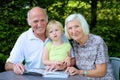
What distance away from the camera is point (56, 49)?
137 inches

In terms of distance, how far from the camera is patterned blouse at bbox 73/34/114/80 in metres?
3.38

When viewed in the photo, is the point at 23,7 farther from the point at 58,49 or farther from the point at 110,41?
the point at 58,49

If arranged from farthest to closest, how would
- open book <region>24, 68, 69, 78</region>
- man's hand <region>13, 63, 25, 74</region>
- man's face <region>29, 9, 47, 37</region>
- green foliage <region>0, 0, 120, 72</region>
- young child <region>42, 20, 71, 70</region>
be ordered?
green foliage <region>0, 0, 120, 72</region>, man's face <region>29, 9, 47, 37</region>, young child <region>42, 20, 71, 70</region>, man's hand <region>13, 63, 25, 74</region>, open book <region>24, 68, 69, 78</region>

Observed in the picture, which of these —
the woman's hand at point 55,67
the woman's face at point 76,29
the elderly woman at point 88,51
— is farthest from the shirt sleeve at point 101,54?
the woman's hand at point 55,67

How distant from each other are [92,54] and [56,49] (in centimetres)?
40

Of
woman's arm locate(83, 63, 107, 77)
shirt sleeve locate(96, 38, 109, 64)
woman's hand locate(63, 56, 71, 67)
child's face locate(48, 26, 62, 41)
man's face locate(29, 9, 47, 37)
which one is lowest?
woman's arm locate(83, 63, 107, 77)

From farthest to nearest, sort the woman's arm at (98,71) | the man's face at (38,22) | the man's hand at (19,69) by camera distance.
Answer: the man's face at (38,22) → the woman's arm at (98,71) → the man's hand at (19,69)

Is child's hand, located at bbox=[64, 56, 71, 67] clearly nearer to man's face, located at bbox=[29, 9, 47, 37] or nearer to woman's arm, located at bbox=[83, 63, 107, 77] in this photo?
woman's arm, located at bbox=[83, 63, 107, 77]

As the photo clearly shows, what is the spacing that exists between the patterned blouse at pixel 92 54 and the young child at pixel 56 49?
0.12m

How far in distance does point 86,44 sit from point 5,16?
8.22 ft

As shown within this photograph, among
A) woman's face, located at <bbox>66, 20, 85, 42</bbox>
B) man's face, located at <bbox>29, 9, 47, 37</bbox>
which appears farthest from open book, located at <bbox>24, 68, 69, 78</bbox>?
man's face, located at <bbox>29, 9, 47, 37</bbox>

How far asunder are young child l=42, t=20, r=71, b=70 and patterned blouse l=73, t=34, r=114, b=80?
0.12 meters

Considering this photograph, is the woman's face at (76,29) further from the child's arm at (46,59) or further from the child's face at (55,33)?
the child's arm at (46,59)

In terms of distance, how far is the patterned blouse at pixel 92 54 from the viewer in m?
3.38
